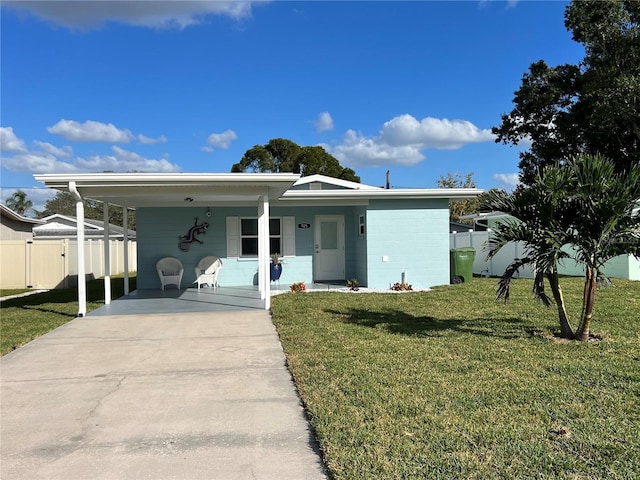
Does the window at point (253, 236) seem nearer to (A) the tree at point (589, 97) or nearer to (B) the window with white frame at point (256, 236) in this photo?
(B) the window with white frame at point (256, 236)

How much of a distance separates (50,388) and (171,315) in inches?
175

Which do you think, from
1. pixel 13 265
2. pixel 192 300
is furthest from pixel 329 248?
pixel 13 265

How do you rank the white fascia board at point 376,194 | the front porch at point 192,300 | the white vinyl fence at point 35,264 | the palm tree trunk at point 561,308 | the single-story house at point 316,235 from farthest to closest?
the white vinyl fence at point 35,264 → the single-story house at point 316,235 → the white fascia board at point 376,194 → the front porch at point 192,300 → the palm tree trunk at point 561,308

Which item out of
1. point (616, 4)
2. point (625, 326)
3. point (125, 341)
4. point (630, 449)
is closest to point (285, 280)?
point (125, 341)

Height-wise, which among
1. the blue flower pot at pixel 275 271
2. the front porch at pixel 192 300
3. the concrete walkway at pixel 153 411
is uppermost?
the blue flower pot at pixel 275 271

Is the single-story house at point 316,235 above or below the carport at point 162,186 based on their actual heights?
below

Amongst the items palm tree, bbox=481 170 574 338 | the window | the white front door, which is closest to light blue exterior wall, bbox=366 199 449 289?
the white front door

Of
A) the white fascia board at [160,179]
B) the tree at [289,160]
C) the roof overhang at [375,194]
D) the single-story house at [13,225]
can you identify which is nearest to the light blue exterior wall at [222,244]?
the roof overhang at [375,194]

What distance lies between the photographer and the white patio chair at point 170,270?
44.6 feet

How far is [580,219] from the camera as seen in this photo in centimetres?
649

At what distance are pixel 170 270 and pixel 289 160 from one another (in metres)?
25.9

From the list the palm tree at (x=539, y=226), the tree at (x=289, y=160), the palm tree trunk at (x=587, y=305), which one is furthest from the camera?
the tree at (x=289, y=160)

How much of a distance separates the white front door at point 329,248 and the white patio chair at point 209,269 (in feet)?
9.69

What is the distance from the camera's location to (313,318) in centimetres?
883
